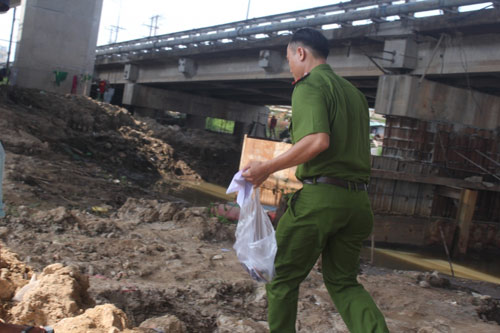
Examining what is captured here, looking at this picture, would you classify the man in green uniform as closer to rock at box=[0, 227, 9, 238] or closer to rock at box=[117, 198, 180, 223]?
rock at box=[0, 227, 9, 238]

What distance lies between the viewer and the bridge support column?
29.4m

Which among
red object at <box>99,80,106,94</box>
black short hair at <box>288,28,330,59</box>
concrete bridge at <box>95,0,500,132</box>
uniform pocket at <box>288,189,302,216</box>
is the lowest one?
uniform pocket at <box>288,189,302,216</box>

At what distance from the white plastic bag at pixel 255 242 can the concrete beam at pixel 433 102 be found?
11.5 m

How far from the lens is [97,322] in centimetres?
242

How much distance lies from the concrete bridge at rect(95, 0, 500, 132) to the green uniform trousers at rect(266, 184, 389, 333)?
10.5 m

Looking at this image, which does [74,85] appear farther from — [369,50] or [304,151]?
[304,151]

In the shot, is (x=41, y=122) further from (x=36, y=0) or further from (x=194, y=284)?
(x=194, y=284)

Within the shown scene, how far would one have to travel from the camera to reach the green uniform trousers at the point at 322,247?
9.55ft

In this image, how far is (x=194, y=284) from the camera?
15.2 feet

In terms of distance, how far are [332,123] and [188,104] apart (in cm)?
2882

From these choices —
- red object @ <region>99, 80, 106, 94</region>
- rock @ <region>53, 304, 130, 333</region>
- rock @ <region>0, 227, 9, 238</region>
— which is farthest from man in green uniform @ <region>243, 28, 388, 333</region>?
red object @ <region>99, 80, 106, 94</region>

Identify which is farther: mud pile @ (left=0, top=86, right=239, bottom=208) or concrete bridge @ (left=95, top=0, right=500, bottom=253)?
concrete bridge @ (left=95, top=0, right=500, bottom=253)

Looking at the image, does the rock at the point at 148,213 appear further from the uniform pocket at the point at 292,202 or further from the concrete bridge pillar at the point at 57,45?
the concrete bridge pillar at the point at 57,45

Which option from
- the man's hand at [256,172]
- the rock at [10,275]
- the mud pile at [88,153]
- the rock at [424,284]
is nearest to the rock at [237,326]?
the man's hand at [256,172]
